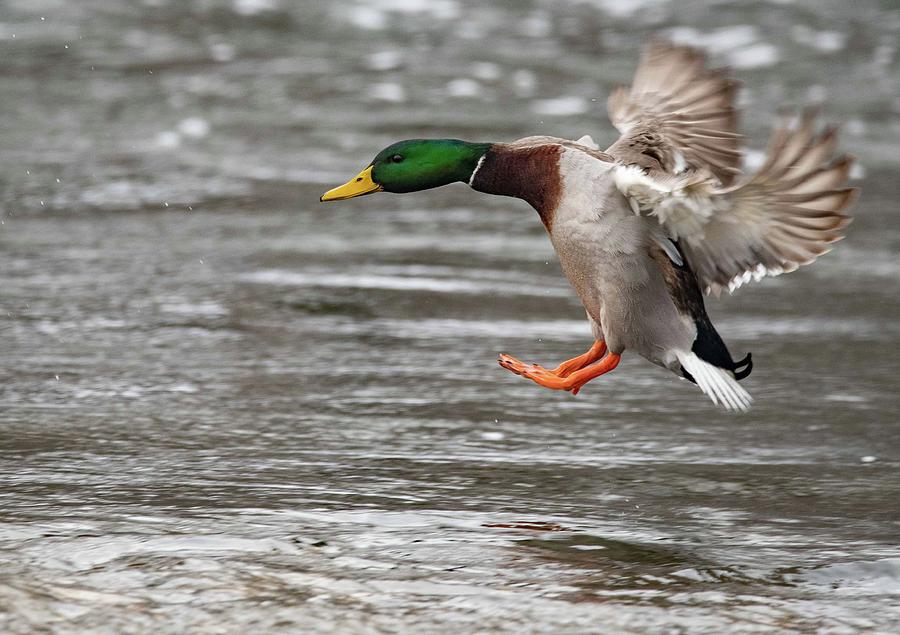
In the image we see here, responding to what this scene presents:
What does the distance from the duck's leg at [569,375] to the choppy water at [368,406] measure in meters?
0.22

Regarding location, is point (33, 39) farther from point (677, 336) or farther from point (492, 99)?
point (677, 336)

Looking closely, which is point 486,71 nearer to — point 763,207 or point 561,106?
point 561,106

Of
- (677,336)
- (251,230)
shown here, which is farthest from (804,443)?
(251,230)

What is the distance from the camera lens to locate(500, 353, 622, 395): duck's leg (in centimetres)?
484

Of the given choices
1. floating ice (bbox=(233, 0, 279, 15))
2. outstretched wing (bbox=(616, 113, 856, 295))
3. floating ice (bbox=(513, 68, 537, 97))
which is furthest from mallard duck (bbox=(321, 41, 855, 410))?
floating ice (bbox=(233, 0, 279, 15))

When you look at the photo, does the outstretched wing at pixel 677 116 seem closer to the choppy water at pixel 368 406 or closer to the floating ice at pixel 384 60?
the choppy water at pixel 368 406

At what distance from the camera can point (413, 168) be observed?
4.86 m

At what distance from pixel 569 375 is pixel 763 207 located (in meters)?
0.92

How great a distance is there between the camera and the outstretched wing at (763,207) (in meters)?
4.18

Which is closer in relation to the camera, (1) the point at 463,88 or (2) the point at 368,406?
(2) the point at 368,406

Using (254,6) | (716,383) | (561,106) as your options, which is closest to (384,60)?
(561,106)

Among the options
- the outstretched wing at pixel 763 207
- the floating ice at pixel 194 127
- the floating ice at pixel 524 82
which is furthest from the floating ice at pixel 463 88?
the outstretched wing at pixel 763 207

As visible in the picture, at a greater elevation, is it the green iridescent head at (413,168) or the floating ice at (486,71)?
the floating ice at (486,71)

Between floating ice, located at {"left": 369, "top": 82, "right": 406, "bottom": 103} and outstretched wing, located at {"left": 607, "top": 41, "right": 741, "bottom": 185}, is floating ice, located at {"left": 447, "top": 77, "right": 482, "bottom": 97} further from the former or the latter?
outstretched wing, located at {"left": 607, "top": 41, "right": 741, "bottom": 185}
